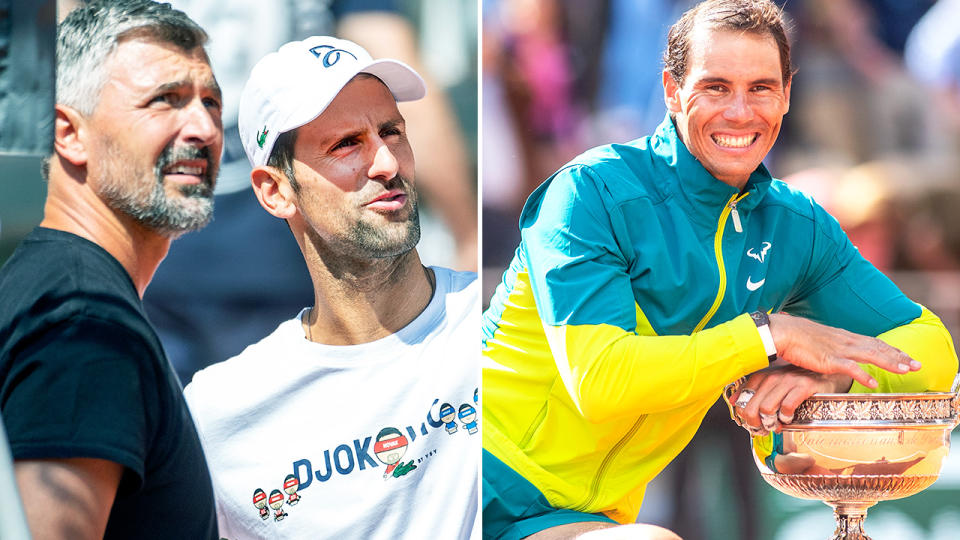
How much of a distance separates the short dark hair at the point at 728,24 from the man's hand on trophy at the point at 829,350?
446mm

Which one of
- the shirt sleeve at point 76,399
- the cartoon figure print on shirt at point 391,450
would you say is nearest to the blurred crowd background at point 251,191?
the shirt sleeve at point 76,399

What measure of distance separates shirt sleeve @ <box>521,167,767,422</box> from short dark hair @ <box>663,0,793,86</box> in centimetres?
33

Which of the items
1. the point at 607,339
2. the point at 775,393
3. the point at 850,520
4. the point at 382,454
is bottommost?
the point at 850,520

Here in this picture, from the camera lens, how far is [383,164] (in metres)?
1.81

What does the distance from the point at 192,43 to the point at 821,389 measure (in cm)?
119

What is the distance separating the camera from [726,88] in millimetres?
1881

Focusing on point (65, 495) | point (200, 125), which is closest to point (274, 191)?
point (200, 125)

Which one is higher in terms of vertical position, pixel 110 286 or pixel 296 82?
pixel 296 82

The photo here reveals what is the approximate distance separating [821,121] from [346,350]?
1.39 m

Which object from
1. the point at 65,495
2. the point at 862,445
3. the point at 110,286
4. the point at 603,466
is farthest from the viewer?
the point at 603,466

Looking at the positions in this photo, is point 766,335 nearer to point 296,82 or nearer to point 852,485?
point 852,485

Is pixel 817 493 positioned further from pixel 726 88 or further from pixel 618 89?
pixel 618 89

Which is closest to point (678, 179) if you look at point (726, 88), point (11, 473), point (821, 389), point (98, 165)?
point (726, 88)

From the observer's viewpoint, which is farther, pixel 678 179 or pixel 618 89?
pixel 618 89
